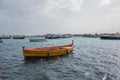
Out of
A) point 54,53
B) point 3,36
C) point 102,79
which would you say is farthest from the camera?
point 3,36

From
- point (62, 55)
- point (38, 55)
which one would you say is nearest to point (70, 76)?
point (38, 55)

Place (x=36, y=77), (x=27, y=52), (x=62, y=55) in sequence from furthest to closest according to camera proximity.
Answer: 1. (x=62, y=55)
2. (x=27, y=52)
3. (x=36, y=77)

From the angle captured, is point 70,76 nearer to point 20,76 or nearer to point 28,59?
point 20,76

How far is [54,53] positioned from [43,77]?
12451 mm

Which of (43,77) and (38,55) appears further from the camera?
(38,55)

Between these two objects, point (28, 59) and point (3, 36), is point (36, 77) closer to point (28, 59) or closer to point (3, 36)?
point (28, 59)

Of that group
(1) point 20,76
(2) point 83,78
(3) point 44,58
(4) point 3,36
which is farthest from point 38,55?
(4) point 3,36

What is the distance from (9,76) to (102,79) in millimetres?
8944

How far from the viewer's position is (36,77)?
16.9 metres

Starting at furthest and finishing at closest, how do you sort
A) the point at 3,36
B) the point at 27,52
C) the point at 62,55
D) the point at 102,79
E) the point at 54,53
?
the point at 3,36 < the point at 62,55 < the point at 54,53 < the point at 27,52 < the point at 102,79

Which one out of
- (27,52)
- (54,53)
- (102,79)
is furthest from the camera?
(54,53)

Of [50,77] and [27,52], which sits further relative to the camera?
[27,52]

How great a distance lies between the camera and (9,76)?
17172mm

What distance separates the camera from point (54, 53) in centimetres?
2914
